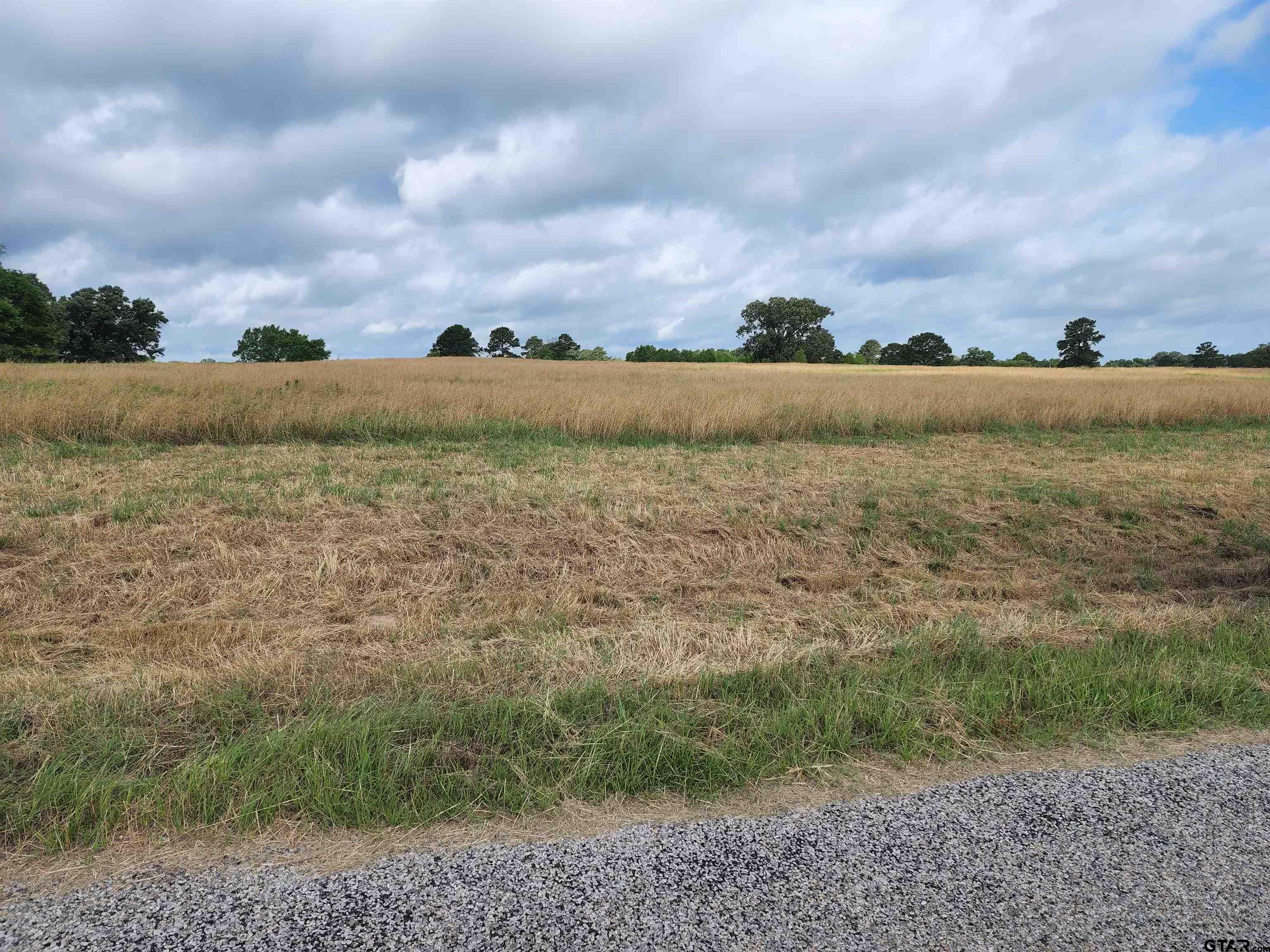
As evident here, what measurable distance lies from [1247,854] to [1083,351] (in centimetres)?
9867

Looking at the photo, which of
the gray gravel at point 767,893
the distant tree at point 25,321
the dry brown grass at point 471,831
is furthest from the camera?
the distant tree at point 25,321

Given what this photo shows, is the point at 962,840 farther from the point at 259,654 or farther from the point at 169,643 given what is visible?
the point at 169,643

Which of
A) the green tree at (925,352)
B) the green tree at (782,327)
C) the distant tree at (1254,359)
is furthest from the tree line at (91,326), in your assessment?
the distant tree at (1254,359)

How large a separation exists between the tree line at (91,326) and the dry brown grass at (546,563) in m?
59.0

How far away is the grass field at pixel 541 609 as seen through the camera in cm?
343

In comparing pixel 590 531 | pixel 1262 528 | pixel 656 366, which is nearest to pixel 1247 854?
pixel 590 531

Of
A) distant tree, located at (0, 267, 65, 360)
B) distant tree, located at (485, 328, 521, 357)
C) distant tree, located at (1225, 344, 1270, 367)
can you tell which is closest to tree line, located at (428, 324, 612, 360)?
distant tree, located at (485, 328, 521, 357)

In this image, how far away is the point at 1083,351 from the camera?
84750 millimetres

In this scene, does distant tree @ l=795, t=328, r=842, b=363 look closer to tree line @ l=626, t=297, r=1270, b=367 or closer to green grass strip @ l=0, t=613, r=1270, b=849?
tree line @ l=626, t=297, r=1270, b=367

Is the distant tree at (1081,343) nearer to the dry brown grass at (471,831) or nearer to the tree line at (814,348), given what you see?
the tree line at (814,348)

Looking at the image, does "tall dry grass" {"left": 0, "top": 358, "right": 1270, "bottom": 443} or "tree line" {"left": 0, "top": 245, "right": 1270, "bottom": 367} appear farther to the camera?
"tree line" {"left": 0, "top": 245, "right": 1270, "bottom": 367}

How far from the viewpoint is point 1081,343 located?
84.7 meters

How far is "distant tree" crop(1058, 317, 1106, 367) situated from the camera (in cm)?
8425

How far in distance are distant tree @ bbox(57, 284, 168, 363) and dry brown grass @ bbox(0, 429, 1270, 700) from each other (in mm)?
71353
